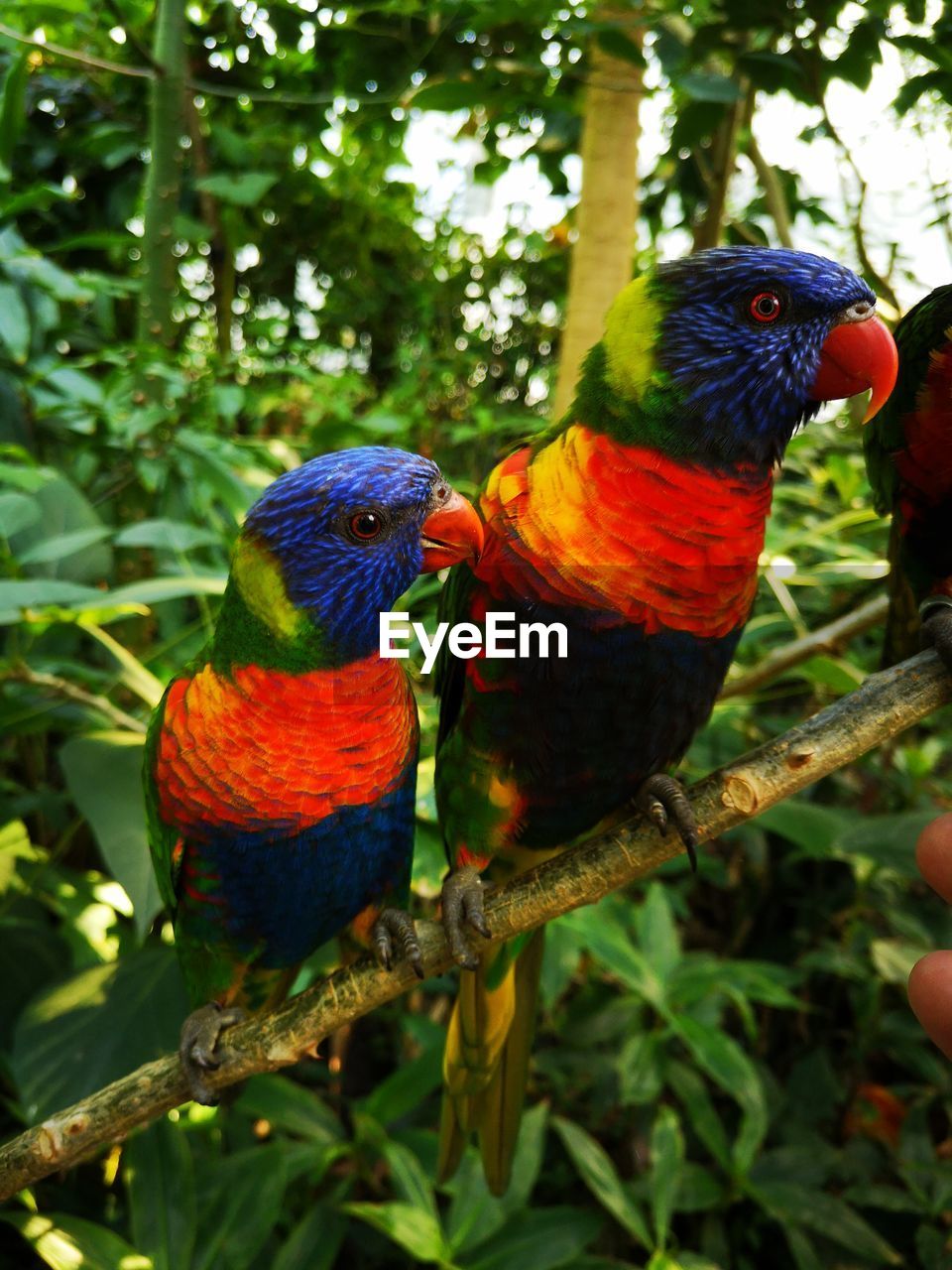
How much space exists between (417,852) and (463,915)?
7.7 inches

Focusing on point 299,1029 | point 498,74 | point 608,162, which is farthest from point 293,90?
point 299,1029

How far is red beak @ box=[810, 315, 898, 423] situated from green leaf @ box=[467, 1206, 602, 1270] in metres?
1.36

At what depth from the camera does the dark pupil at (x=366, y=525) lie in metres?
0.68

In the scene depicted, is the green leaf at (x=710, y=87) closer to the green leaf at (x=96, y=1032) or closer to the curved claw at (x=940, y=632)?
the curved claw at (x=940, y=632)

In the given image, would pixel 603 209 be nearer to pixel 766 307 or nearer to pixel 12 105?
pixel 766 307

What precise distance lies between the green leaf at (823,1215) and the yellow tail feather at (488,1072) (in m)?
0.82

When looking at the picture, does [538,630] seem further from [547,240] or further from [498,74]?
[547,240]

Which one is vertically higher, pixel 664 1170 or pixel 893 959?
pixel 893 959

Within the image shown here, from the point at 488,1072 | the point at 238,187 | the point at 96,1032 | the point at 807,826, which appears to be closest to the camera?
the point at 96,1032

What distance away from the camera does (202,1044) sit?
0.84 metres

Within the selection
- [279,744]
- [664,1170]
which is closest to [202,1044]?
[279,744]

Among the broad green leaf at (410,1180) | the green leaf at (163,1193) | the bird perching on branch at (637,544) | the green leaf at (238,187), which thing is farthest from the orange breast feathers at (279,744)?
the green leaf at (238,187)

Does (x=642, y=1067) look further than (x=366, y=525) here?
Yes

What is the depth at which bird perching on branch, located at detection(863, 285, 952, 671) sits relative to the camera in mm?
784
